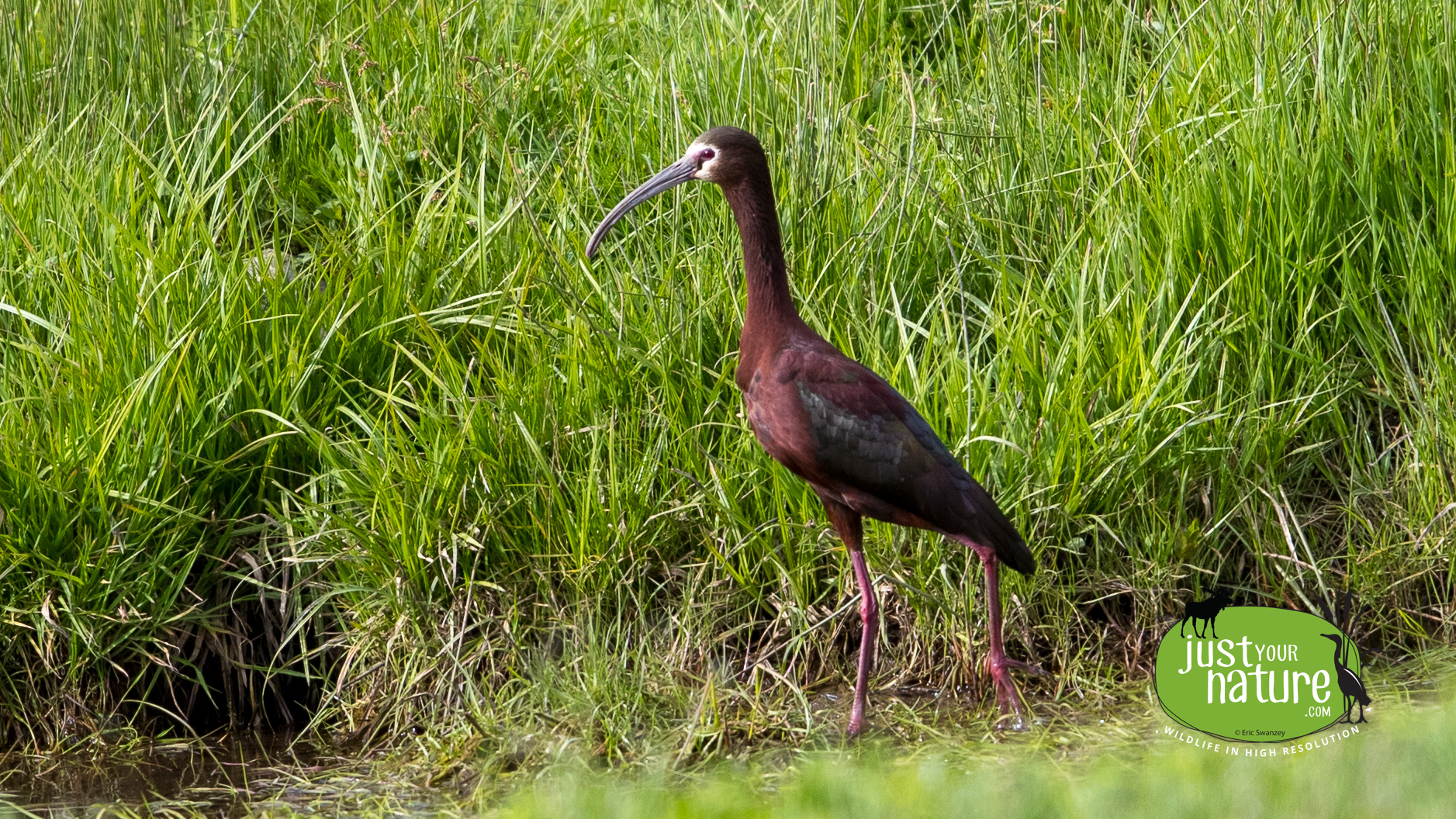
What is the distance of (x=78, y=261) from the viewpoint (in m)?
4.13

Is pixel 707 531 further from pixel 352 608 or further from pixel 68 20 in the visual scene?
pixel 68 20

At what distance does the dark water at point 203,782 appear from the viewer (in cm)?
333

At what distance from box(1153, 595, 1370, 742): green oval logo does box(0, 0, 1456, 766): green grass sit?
0.20 meters

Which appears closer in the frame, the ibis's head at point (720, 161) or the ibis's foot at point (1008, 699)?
the ibis's foot at point (1008, 699)

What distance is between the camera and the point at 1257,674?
332cm

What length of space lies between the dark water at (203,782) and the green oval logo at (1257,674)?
1784mm

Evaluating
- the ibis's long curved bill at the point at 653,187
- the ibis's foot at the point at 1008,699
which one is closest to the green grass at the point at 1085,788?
the ibis's foot at the point at 1008,699

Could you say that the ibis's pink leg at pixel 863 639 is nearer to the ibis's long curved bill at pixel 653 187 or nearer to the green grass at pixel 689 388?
the green grass at pixel 689 388

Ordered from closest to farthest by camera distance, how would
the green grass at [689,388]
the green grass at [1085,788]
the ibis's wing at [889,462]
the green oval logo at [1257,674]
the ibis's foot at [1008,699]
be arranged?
the green grass at [1085,788]
the green oval logo at [1257,674]
the ibis's wing at [889,462]
the ibis's foot at [1008,699]
the green grass at [689,388]

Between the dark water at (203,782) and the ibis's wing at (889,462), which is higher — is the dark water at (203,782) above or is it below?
below

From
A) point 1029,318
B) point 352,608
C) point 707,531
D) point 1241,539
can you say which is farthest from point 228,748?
point 1241,539

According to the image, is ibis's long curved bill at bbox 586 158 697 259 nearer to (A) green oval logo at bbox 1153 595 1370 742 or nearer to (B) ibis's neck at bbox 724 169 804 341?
(B) ibis's neck at bbox 724 169 804 341

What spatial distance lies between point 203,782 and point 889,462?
187 cm

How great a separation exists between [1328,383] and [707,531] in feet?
5.99
